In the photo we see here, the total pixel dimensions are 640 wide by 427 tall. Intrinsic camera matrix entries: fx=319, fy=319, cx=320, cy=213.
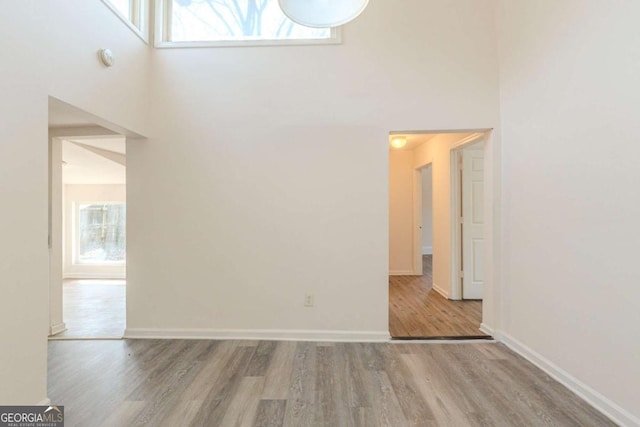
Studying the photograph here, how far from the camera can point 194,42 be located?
3.17 m

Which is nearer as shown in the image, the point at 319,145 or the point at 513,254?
the point at 513,254

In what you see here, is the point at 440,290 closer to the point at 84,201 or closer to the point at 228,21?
the point at 228,21

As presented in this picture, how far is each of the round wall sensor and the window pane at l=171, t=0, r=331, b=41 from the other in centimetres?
90

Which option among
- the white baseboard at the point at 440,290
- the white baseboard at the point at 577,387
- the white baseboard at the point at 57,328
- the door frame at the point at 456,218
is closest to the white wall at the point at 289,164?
the white baseboard at the point at 57,328

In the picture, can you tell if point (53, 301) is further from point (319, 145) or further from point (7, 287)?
point (319, 145)

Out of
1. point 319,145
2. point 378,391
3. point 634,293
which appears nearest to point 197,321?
point 378,391

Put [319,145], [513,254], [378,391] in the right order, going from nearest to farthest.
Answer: [378,391], [513,254], [319,145]

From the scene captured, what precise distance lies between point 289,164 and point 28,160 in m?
1.89

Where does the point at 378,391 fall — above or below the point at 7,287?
below

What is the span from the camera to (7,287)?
1.76 meters

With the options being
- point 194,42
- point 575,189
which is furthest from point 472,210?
point 194,42

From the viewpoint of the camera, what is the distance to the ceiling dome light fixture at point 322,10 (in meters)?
1.52

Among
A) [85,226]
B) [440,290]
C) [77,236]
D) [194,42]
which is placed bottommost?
[440,290]

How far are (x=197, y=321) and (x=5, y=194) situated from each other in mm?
1905
